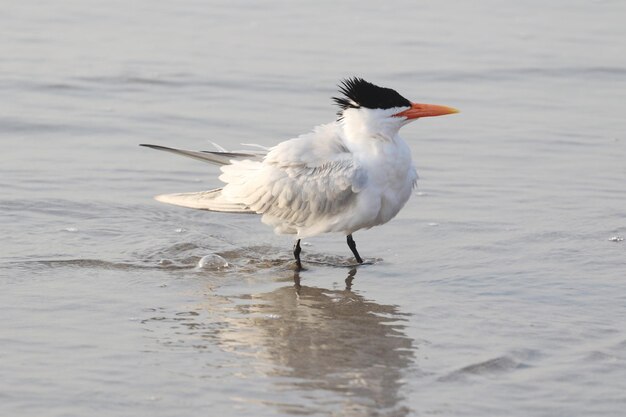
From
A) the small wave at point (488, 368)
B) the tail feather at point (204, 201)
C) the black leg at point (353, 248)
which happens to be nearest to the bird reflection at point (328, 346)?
the small wave at point (488, 368)

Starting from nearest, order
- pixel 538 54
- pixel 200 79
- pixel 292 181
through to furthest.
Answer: pixel 292 181, pixel 200 79, pixel 538 54

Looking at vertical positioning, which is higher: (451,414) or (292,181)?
(292,181)

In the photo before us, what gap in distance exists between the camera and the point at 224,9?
1312 centimetres

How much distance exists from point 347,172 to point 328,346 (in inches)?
52.3

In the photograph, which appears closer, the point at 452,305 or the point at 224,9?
the point at 452,305

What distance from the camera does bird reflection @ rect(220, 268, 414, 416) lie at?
4273mm

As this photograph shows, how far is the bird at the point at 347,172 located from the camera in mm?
6000

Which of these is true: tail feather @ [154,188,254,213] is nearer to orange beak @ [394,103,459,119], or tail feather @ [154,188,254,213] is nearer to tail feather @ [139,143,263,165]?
tail feather @ [139,143,263,165]

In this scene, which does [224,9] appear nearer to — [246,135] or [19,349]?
[246,135]

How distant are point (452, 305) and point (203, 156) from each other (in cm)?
166

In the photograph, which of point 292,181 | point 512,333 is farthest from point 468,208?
point 512,333

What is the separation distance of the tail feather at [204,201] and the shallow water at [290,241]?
0.67ft

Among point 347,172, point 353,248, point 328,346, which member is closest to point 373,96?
point 347,172

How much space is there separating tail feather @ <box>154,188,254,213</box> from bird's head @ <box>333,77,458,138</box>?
82 centimetres
